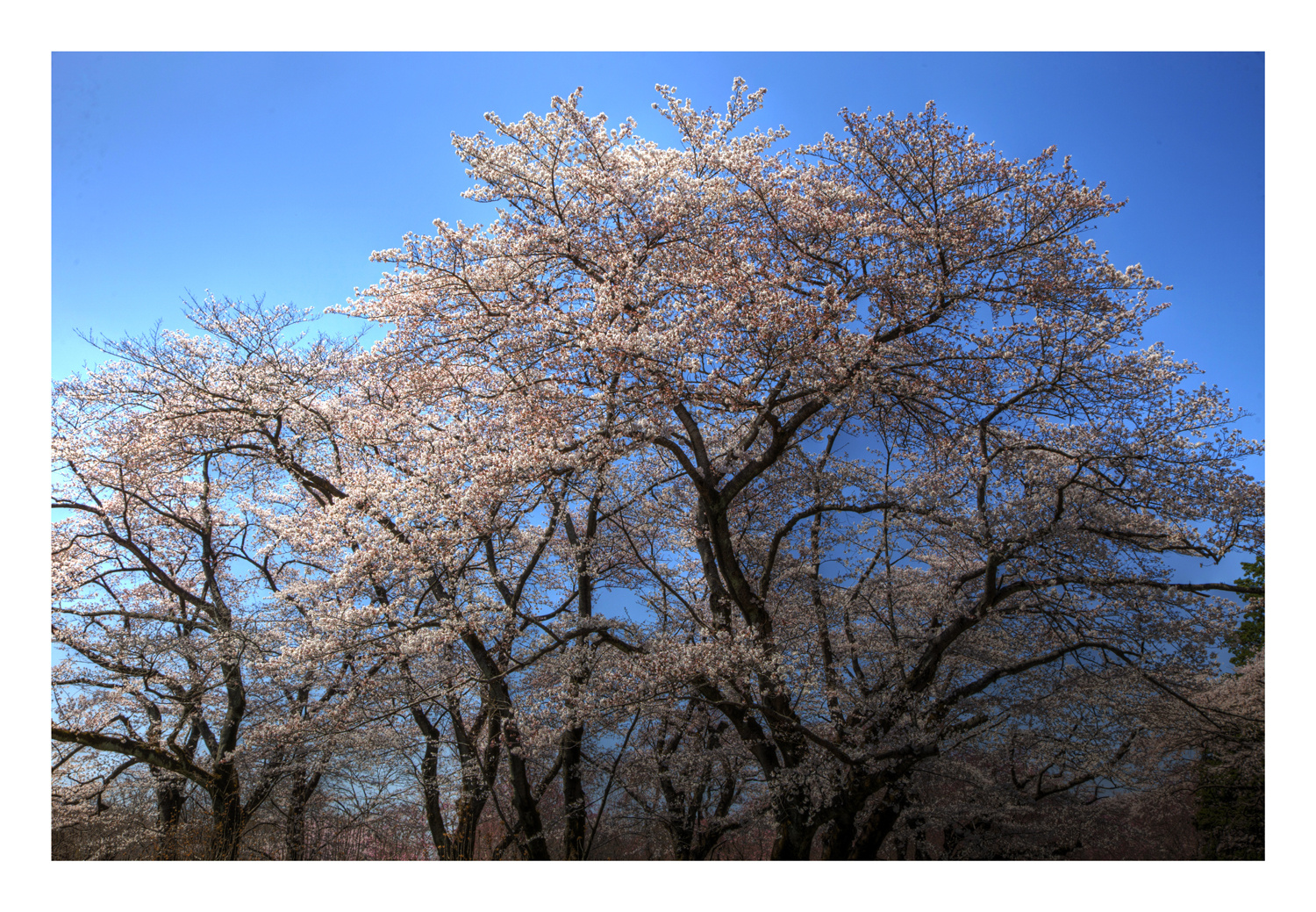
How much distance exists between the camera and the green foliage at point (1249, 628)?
15.6 ft

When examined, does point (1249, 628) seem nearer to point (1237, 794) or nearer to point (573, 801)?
point (1237, 794)

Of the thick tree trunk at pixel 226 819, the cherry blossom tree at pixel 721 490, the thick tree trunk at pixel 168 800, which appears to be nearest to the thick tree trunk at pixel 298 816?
the cherry blossom tree at pixel 721 490

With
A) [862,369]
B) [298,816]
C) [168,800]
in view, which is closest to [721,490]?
[862,369]

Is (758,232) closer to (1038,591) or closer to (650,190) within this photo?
(650,190)

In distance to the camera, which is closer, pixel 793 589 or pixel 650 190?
pixel 650 190

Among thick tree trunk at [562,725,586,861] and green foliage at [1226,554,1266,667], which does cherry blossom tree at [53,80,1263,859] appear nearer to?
thick tree trunk at [562,725,586,861]

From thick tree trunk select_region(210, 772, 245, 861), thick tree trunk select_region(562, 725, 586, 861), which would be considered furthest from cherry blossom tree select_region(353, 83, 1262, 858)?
thick tree trunk select_region(210, 772, 245, 861)

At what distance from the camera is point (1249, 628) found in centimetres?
489

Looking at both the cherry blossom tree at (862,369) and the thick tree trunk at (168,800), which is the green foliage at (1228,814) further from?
the thick tree trunk at (168,800)

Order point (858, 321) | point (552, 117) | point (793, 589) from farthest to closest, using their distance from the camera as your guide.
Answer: point (793, 589) → point (858, 321) → point (552, 117)

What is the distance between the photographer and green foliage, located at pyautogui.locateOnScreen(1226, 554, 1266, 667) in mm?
4742
